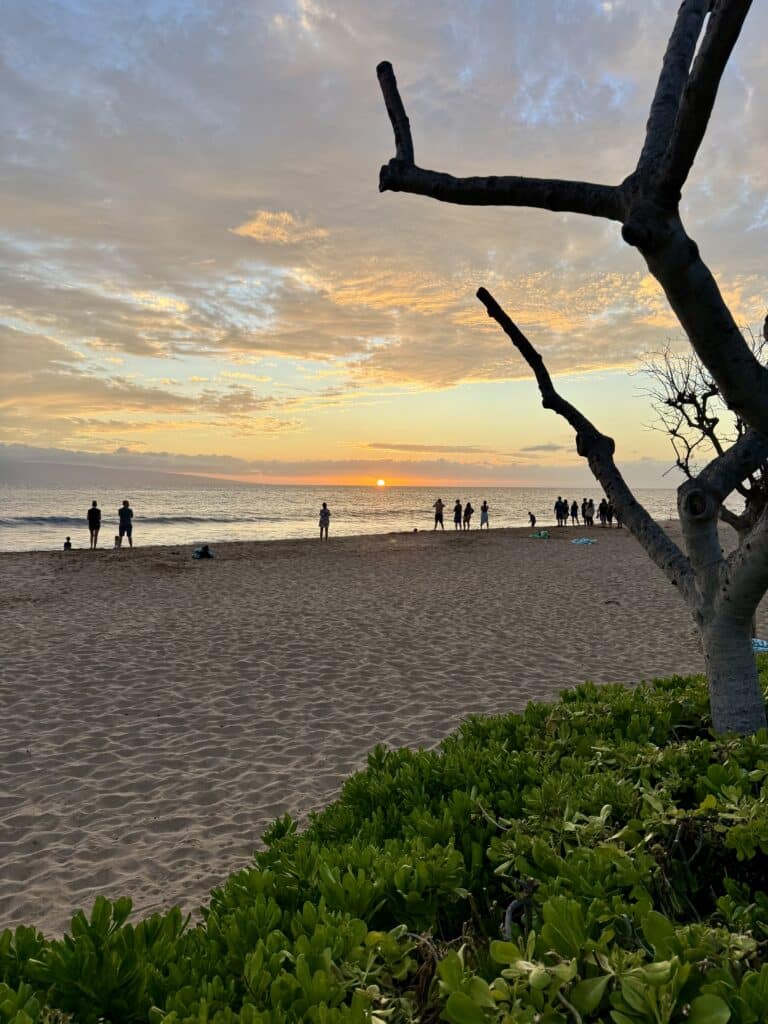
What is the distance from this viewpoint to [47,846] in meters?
5.23

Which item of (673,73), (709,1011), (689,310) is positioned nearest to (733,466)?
(689,310)

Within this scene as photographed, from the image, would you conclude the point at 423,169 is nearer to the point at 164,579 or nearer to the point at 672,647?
the point at 672,647

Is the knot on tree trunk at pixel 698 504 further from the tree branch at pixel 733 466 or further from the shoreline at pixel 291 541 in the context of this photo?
the shoreline at pixel 291 541

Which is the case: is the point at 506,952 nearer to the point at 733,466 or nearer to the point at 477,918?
the point at 477,918

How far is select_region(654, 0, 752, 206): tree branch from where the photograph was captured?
214cm

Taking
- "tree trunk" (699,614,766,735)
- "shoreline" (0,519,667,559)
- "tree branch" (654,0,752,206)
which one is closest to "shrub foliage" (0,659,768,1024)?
"tree trunk" (699,614,766,735)

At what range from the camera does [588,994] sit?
1456 mm

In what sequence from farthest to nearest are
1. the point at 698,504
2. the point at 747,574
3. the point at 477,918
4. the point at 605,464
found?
the point at 605,464 → the point at 698,504 → the point at 747,574 → the point at 477,918

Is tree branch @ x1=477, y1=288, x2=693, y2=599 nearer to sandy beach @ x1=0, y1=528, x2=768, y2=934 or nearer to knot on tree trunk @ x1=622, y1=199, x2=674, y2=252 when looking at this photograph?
knot on tree trunk @ x1=622, y1=199, x2=674, y2=252

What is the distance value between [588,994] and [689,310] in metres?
2.45

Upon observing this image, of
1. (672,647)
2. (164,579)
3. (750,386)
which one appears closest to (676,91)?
(750,386)

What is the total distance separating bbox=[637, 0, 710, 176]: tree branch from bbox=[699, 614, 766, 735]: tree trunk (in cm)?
272

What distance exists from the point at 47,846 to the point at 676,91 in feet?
21.9

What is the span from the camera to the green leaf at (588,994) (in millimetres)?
1437
